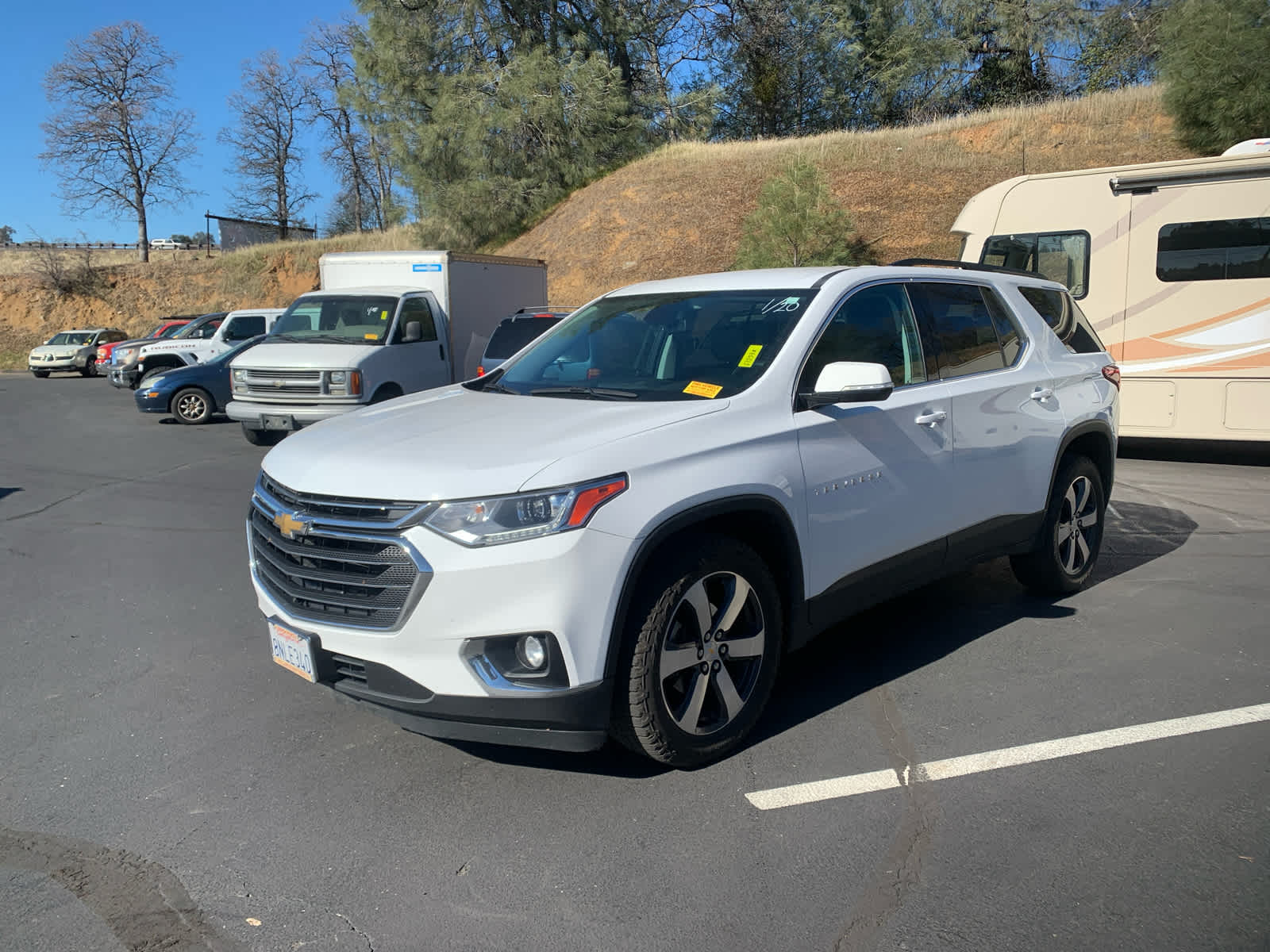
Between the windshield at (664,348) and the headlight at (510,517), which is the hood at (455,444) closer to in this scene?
the headlight at (510,517)

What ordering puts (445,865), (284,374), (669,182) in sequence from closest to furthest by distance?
(445,865)
(284,374)
(669,182)

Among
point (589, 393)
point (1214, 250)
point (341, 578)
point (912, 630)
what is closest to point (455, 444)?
point (341, 578)

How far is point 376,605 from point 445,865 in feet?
2.83

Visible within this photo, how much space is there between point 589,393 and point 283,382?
9318 mm

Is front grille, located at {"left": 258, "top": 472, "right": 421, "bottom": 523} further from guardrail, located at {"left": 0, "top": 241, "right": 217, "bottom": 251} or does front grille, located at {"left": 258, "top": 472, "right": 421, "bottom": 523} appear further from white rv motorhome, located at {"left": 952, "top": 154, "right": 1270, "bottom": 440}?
guardrail, located at {"left": 0, "top": 241, "right": 217, "bottom": 251}

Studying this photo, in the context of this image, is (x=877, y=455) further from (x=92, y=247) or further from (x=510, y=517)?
(x=92, y=247)

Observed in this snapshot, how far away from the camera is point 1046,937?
8.89ft

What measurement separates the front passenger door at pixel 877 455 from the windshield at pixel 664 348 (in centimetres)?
24

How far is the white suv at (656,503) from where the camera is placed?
10.5ft

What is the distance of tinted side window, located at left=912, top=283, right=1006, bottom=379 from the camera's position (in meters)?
4.80

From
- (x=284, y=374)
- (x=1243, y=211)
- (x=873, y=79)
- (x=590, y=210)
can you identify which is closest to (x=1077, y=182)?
(x=1243, y=211)

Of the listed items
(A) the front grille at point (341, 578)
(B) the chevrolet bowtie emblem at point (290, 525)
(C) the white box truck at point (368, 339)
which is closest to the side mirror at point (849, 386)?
(A) the front grille at point (341, 578)

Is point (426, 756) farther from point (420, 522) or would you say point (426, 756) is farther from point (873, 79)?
point (873, 79)

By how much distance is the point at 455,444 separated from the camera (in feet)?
11.6
